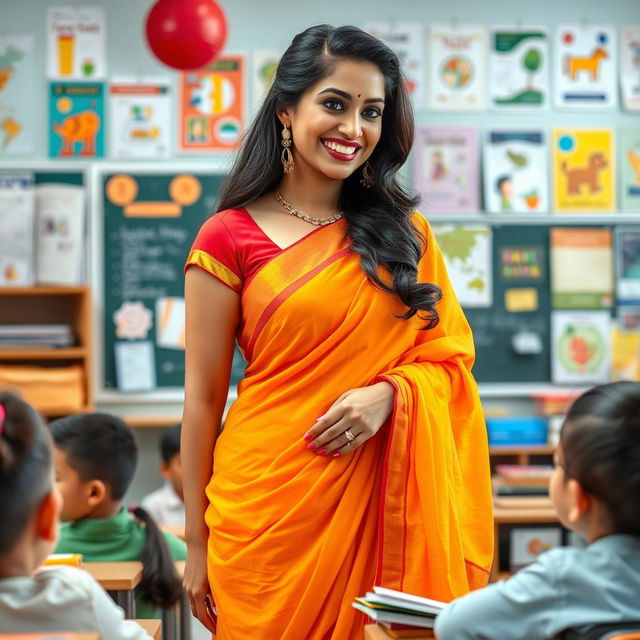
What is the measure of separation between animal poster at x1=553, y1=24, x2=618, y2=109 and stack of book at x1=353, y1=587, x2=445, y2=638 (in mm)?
4104

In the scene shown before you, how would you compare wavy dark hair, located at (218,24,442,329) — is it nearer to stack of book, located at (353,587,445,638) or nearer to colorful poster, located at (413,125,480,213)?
stack of book, located at (353,587,445,638)

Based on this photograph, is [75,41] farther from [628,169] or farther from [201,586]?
[201,586]

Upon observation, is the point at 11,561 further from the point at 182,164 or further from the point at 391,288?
the point at 182,164

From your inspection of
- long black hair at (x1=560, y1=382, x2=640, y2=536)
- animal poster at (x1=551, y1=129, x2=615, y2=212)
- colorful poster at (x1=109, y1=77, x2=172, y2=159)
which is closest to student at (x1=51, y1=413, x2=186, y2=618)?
long black hair at (x1=560, y1=382, x2=640, y2=536)

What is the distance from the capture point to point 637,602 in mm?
1227

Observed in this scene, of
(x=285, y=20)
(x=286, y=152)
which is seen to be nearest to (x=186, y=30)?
(x=285, y=20)

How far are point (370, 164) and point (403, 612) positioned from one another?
869 millimetres

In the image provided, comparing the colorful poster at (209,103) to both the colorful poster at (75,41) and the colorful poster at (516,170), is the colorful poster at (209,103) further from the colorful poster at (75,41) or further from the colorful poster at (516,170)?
the colorful poster at (516,170)

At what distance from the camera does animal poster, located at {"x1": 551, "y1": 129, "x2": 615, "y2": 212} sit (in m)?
5.04

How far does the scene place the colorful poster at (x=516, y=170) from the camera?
5016 mm

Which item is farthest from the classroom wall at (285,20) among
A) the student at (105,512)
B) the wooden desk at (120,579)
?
the wooden desk at (120,579)

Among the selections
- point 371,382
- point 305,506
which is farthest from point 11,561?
point 371,382

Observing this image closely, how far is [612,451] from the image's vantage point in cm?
126

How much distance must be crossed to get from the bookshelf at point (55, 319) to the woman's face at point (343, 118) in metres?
3.03
